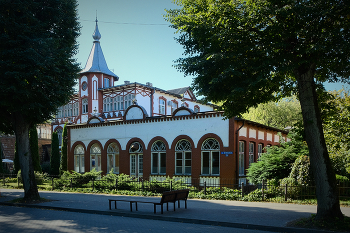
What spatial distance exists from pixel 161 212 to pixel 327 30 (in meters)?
8.16

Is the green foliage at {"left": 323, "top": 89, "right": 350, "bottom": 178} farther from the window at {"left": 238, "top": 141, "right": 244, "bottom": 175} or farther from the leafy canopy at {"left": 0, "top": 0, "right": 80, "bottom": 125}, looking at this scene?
the leafy canopy at {"left": 0, "top": 0, "right": 80, "bottom": 125}

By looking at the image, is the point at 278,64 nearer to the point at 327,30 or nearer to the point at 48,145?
the point at 327,30

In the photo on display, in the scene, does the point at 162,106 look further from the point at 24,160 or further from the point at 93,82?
the point at 24,160

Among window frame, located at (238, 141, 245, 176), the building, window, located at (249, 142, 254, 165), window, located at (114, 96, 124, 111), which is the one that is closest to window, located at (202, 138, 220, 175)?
the building

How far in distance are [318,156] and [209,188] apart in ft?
30.3

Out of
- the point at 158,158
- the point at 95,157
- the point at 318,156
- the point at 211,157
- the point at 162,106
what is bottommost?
the point at 95,157

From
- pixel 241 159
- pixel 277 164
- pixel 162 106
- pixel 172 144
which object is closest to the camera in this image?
pixel 277 164

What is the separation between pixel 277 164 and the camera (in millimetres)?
18125

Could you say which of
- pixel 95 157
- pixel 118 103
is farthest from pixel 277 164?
pixel 118 103

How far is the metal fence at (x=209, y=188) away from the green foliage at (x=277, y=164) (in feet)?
2.42

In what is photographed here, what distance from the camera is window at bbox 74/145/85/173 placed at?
94.9 ft

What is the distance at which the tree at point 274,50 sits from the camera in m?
9.33

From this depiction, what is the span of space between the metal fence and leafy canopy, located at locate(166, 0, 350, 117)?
234 inches

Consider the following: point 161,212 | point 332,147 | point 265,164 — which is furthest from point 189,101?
point 161,212
